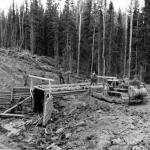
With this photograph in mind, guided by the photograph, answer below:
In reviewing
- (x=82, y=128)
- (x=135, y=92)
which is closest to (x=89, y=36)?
(x=135, y=92)

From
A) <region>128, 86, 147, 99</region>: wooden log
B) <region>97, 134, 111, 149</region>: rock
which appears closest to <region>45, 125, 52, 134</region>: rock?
<region>97, 134, 111, 149</region>: rock

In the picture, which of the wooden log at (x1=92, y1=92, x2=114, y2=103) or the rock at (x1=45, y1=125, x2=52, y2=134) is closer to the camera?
the rock at (x1=45, y1=125, x2=52, y2=134)

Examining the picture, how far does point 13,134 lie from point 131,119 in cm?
682

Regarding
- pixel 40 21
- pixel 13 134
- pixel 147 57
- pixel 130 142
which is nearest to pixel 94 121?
pixel 130 142

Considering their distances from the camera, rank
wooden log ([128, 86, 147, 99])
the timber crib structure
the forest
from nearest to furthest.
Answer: wooden log ([128, 86, 147, 99]), the timber crib structure, the forest

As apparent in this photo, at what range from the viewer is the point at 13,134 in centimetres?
1411

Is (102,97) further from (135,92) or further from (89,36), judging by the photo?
(89,36)

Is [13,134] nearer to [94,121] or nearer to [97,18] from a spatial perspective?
[94,121]

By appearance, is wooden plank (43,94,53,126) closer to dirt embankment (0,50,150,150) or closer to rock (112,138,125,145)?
dirt embankment (0,50,150,150)

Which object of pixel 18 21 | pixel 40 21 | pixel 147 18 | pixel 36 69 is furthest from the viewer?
pixel 18 21

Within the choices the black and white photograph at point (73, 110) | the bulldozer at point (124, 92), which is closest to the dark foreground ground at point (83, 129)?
the black and white photograph at point (73, 110)

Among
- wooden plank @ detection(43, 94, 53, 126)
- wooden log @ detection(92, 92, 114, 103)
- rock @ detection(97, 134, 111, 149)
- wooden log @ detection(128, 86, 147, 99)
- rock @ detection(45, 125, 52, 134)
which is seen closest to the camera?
rock @ detection(97, 134, 111, 149)

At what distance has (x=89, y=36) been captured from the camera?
1774 inches

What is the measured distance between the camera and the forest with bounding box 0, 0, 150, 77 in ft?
118
